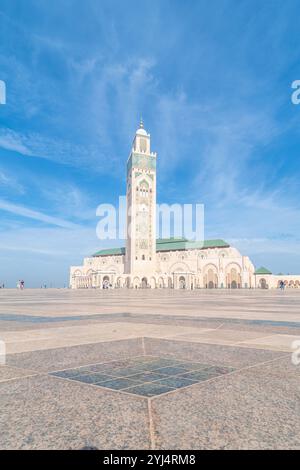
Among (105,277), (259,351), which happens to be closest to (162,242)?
(105,277)

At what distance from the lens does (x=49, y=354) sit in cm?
427

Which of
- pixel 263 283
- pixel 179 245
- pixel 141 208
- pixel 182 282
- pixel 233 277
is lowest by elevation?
pixel 263 283

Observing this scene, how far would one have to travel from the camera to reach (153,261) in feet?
290

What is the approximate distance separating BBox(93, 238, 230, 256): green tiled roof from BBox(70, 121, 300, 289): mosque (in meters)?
0.35

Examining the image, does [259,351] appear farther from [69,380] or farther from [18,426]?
[18,426]

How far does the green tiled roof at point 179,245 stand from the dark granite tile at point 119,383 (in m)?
92.9

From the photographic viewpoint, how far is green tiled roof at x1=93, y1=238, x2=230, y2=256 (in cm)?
9631

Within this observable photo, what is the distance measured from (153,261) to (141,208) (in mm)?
14388

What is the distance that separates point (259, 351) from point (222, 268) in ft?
274

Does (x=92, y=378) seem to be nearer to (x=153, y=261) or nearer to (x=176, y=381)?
(x=176, y=381)

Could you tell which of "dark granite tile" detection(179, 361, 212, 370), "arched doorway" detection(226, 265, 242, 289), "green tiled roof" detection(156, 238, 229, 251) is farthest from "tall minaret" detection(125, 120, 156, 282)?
"dark granite tile" detection(179, 361, 212, 370)

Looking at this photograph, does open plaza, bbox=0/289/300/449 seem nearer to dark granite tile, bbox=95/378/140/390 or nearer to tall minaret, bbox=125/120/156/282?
dark granite tile, bbox=95/378/140/390

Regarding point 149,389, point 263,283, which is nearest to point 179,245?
point 263,283
